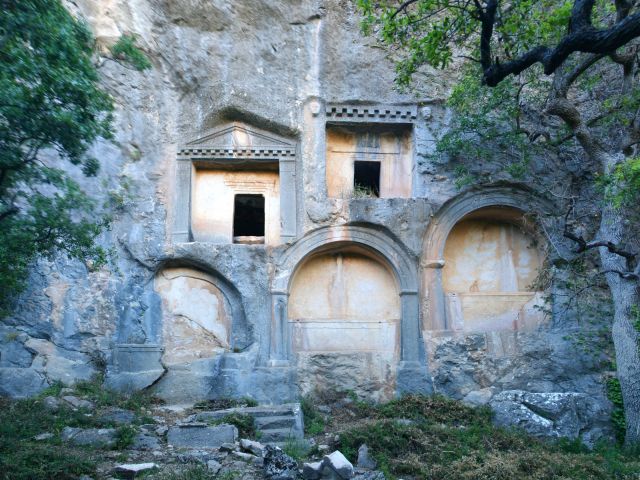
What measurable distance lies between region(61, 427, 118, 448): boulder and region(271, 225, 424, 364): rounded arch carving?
3.72 metres

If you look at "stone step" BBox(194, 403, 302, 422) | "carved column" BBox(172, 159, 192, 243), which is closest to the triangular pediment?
"carved column" BBox(172, 159, 192, 243)

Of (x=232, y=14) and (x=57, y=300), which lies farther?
(x=232, y=14)

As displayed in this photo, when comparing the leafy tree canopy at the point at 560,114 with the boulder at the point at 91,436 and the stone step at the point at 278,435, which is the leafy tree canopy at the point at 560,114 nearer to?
the stone step at the point at 278,435


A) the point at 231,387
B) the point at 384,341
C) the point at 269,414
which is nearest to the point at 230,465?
the point at 269,414

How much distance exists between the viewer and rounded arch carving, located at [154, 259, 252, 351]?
12.0 meters

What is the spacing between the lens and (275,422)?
32.0 ft

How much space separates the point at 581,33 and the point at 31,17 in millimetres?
5270

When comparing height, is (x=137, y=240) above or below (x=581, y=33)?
below

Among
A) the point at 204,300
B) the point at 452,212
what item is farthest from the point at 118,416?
the point at 452,212

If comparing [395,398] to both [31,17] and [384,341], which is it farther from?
[31,17]

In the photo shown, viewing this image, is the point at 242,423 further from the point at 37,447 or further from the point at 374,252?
the point at 374,252

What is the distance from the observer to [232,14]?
12.5 meters

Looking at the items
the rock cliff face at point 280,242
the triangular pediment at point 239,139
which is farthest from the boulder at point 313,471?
the triangular pediment at point 239,139

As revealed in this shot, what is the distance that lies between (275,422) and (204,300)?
3305 millimetres
